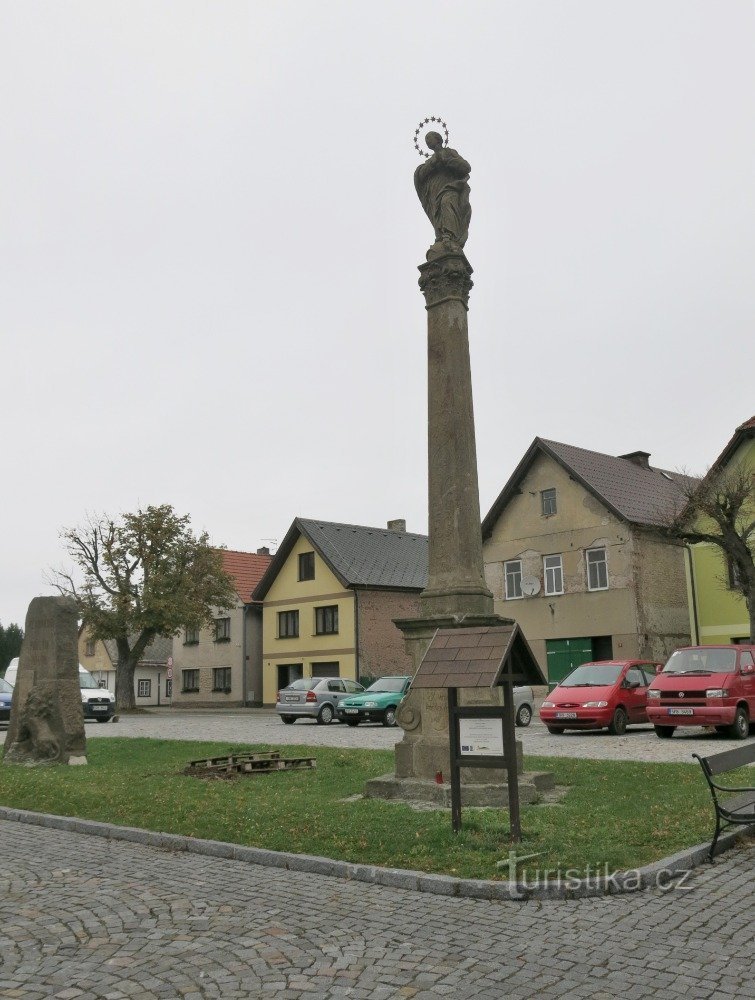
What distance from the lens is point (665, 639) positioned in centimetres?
3378

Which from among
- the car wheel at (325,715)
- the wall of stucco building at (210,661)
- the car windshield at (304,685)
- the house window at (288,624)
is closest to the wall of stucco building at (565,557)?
the car windshield at (304,685)

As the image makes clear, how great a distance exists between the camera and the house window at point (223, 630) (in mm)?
50344

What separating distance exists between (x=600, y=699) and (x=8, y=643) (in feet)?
228

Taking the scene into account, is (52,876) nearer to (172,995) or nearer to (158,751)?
(172,995)

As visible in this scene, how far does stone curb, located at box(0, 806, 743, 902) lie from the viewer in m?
6.35

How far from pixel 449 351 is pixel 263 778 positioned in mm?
6086

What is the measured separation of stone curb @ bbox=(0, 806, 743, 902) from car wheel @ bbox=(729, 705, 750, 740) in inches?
430

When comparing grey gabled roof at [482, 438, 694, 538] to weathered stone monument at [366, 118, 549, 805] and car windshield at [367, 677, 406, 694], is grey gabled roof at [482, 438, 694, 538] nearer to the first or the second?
car windshield at [367, 677, 406, 694]

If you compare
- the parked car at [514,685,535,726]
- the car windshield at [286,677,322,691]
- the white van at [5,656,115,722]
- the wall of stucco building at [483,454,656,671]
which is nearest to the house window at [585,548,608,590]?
the wall of stucco building at [483,454,656,671]

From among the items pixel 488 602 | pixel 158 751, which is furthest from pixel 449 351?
pixel 158 751

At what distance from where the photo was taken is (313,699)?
97.3 feet

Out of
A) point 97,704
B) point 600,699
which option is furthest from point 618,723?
point 97,704

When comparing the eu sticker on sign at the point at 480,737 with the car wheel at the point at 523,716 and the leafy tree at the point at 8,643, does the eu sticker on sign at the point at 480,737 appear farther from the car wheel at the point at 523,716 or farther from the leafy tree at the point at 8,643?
the leafy tree at the point at 8,643

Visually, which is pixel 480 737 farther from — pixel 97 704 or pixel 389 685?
pixel 97 704
